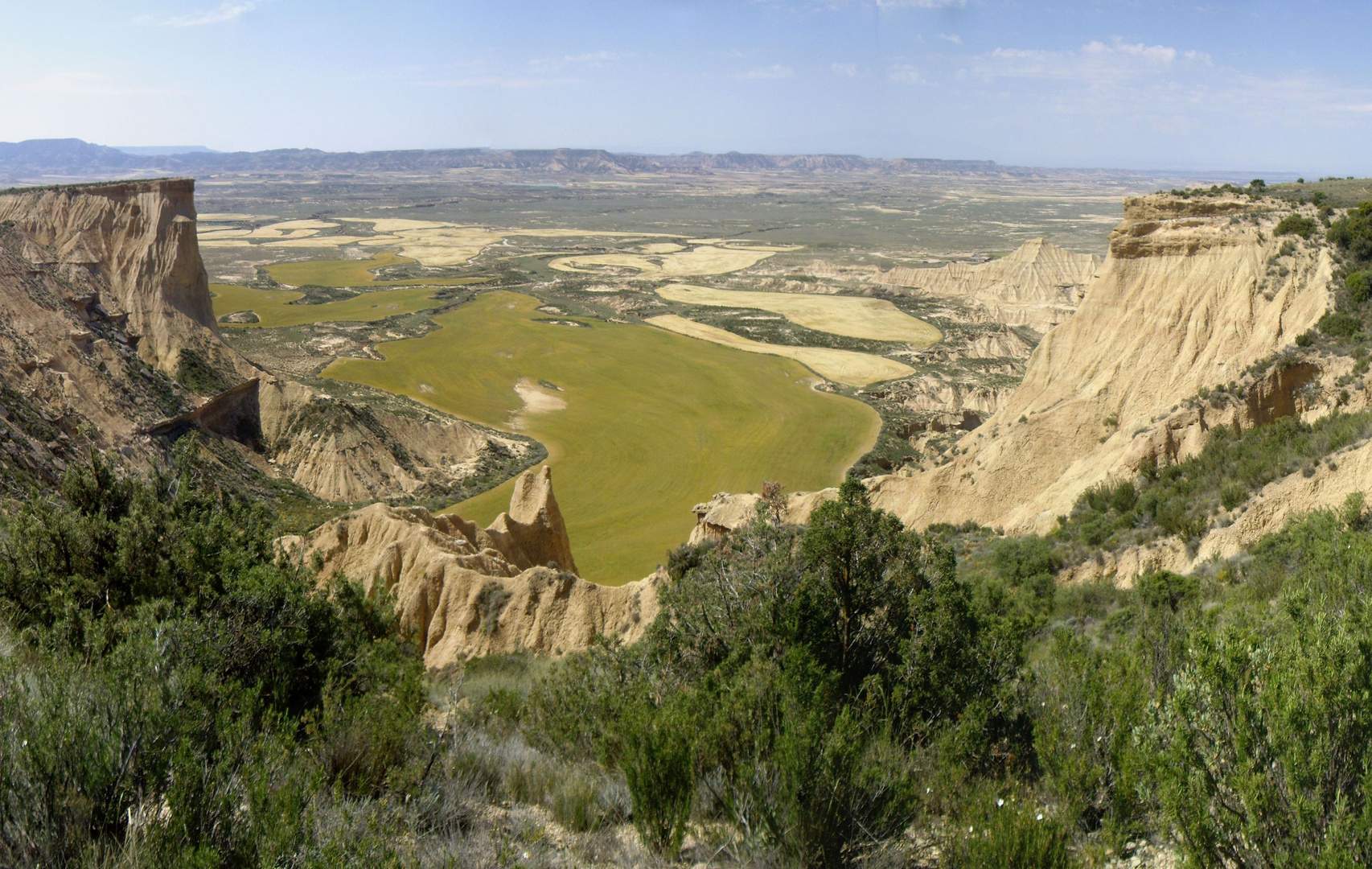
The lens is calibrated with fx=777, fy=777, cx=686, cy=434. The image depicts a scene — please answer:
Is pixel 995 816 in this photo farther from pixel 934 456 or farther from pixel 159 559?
pixel 934 456

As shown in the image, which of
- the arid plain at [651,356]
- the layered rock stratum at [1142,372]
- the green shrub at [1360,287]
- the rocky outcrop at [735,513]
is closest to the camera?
the layered rock stratum at [1142,372]

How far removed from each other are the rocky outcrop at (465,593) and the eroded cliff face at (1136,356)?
12.7 metres

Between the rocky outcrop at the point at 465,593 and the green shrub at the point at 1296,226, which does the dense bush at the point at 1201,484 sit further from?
the rocky outcrop at the point at 465,593

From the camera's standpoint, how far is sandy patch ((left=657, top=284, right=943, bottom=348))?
8604 centimetres

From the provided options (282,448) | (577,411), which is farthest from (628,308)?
(282,448)

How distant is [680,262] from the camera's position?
481ft

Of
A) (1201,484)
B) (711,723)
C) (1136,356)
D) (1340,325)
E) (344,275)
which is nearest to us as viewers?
(711,723)

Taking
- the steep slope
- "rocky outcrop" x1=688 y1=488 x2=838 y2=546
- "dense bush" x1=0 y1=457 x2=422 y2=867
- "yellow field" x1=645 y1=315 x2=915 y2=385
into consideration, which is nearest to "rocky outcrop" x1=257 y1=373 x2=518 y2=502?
the steep slope

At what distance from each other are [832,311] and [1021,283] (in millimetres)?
24940

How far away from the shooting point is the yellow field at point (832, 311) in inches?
3386

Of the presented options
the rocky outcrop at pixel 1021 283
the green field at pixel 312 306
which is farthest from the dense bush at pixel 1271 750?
the green field at pixel 312 306

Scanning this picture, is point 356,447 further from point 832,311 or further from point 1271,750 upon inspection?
point 832,311

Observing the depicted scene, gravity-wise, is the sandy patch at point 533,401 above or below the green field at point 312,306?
below

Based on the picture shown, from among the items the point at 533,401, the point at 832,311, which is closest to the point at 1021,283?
the point at 832,311
